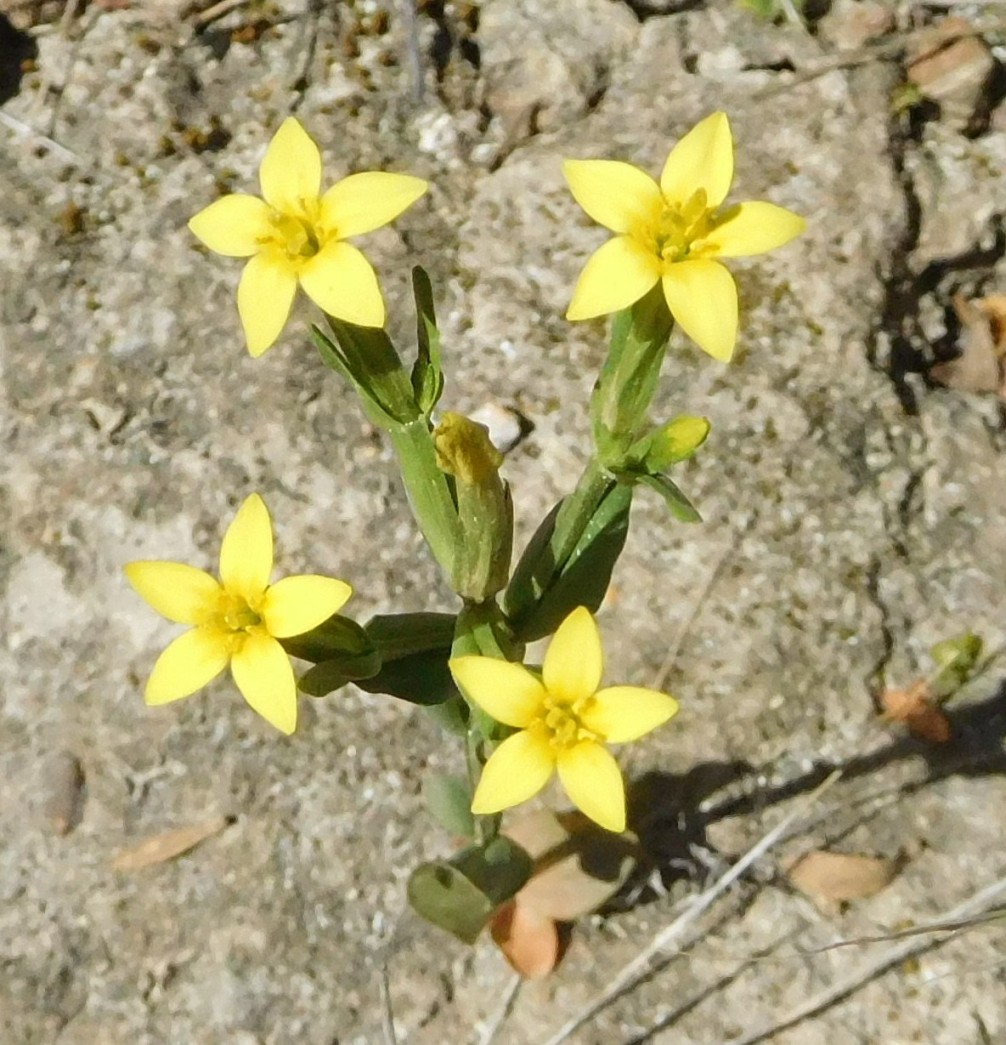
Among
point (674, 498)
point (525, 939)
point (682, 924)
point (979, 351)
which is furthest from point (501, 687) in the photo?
point (979, 351)

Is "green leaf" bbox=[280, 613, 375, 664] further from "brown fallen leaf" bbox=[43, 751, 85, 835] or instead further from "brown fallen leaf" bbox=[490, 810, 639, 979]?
"brown fallen leaf" bbox=[43, 751, 85, 835]

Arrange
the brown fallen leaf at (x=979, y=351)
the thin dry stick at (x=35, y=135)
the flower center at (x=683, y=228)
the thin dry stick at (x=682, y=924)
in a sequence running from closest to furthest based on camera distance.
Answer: the flower center at (x=683, y=228) < the thin dry stick at (x=682, y=924) < the brown fallen leaf at (x=979, y=351) < the thin dry stick at (x=35, y=135)

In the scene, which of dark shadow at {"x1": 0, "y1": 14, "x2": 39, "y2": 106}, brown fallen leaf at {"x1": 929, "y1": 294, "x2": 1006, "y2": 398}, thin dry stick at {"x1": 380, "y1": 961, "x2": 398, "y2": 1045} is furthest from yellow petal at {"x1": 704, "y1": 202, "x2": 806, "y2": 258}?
dark shadow at {"x1": 0, "y1": 14, "x2": 39, "y2": 106}

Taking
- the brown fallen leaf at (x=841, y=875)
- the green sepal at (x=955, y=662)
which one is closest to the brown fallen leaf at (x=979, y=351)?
the green sepal at (x=955, y=662)

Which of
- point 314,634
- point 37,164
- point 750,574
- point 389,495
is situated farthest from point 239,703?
point 37,164

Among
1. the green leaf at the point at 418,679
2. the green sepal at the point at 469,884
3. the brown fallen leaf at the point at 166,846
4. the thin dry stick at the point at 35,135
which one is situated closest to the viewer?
the green leaf at the point at 418,679

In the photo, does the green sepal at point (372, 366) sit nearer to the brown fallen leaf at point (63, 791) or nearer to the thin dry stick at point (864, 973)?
the brown fallen leaf at point (63, 791)

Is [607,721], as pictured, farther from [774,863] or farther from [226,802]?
[226,802]
